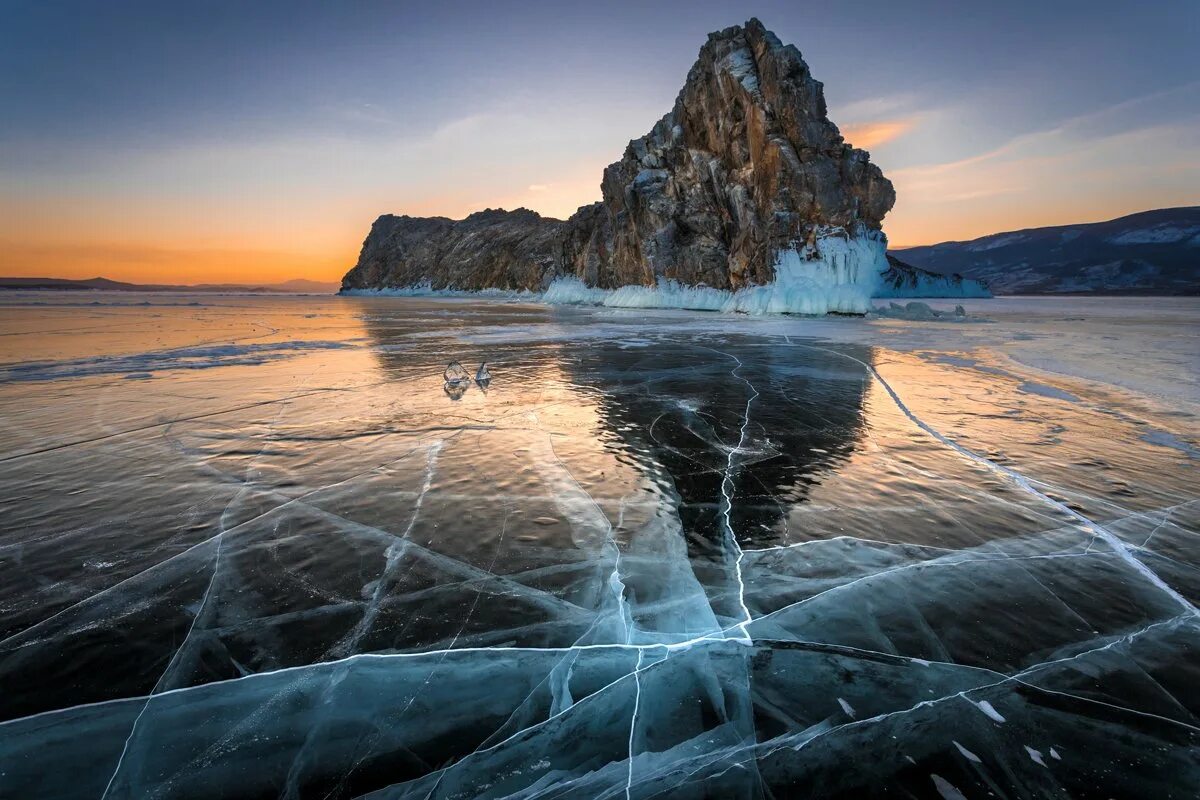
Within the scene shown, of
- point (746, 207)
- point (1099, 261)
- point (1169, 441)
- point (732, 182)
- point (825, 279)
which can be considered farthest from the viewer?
point (1099, 261)

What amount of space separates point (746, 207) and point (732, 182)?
3741mm

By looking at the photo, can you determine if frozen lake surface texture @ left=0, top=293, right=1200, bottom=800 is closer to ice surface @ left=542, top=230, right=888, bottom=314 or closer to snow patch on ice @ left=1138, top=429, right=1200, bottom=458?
snow patch on ice @ left=1138, top=429, right=1200, bottom=458

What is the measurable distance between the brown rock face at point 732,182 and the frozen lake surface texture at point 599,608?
36.9 metres

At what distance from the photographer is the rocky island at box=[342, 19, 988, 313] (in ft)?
127

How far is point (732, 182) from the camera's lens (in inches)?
1826

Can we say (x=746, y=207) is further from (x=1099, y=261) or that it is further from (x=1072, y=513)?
(x=1099, y=261)

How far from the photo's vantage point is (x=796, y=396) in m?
9.77

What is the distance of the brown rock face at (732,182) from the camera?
39875 mm

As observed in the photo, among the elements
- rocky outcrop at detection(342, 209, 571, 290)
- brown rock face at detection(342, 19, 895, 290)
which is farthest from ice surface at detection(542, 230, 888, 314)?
rocky outcrop at detection(342, 209, 571, 290)

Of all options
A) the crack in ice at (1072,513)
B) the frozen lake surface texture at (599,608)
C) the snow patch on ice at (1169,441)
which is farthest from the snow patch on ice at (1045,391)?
the crack in ice at (1072,513)

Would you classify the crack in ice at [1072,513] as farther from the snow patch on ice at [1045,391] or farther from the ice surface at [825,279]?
the ice surface at [825,279]

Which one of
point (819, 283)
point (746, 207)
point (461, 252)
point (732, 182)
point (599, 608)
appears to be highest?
point (461, 252)

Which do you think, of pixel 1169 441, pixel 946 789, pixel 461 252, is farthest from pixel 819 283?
pixel 461 252

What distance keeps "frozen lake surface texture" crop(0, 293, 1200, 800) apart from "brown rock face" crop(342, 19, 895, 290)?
36.9m
